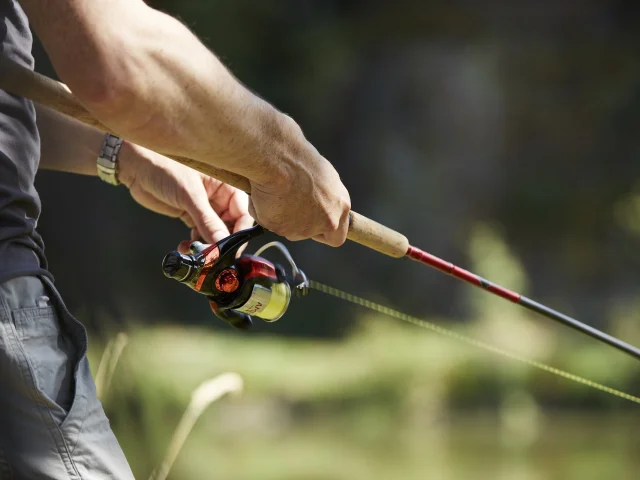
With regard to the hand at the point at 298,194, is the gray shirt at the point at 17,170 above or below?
below

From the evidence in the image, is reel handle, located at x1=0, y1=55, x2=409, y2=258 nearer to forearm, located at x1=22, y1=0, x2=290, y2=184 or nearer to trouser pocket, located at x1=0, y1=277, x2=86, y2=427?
forearm, located at x1=22, y1=0, x2=290, y2=184

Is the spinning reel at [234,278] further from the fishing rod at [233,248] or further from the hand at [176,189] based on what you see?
the hand at [176,189]

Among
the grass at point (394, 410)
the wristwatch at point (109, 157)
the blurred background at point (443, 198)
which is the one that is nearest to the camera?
the wristwatch at point (109, 157)

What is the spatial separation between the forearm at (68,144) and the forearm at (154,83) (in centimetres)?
43

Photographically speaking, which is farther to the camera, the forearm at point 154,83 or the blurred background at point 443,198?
the blurred background at point 443,198

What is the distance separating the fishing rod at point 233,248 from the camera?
93 cm

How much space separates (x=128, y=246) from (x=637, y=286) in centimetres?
420

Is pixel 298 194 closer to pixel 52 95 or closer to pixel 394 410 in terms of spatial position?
pixel 52 95

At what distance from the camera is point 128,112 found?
0.86m

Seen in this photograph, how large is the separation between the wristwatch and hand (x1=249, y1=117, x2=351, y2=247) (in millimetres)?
335

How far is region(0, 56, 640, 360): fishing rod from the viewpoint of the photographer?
93 centimetres

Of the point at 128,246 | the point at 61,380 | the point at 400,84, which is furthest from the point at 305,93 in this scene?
the point at 61,380

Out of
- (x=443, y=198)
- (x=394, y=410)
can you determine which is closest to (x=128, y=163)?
(x=394, y=410)

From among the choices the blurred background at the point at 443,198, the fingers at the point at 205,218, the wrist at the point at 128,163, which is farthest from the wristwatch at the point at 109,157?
the blurred background at the point at 443,198
